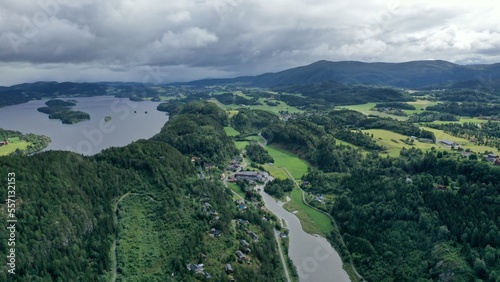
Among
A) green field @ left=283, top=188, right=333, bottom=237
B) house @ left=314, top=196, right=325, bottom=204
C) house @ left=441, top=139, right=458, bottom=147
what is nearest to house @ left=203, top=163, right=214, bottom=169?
green field @ left=283, top=188, right=333, bottom=237

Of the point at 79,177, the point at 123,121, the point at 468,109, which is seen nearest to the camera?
the point at 79,177

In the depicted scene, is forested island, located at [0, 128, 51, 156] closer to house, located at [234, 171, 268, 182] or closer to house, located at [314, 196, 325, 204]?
house, located at [234, 171, 268, 182]

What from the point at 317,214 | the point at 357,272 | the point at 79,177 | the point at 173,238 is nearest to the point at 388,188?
Result: the point at 317,214

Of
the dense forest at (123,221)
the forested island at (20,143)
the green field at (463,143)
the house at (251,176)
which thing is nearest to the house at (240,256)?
the dense forest at (123,221)

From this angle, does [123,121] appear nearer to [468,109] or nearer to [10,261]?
[10,261]

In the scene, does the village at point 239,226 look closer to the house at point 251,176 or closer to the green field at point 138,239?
the house at point 251,176
